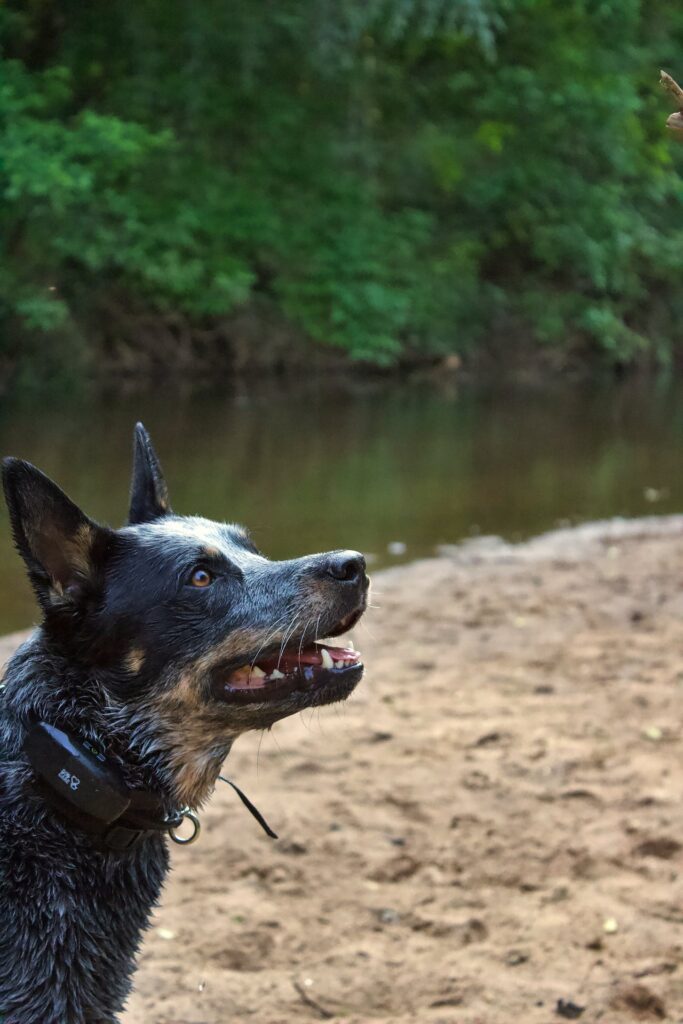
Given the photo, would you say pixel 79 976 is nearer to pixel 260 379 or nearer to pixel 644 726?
pixel 644 726

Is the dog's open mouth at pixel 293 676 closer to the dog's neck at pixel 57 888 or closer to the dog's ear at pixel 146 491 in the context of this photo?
the dog's neck at pixel 57 888

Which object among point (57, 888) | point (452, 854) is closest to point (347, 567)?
point (57, 888)

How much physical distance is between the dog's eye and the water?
4683 millimetres

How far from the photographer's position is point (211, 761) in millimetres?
Result: 2732

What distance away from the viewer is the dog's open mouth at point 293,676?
266cm

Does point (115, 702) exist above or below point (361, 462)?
above

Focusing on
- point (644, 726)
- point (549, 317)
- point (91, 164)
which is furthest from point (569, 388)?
point (644, 726)

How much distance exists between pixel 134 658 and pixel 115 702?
114 mm

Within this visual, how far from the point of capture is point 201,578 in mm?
2744

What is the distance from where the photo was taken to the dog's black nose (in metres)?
2.77

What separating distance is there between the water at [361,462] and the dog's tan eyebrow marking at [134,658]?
4746 mm

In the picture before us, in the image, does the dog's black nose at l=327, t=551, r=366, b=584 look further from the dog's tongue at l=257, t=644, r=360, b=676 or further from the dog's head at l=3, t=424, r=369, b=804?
the dog's tongue at l=257, t=644, r=360, b=676

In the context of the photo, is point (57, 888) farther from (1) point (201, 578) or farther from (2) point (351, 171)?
(2) point (351, 171)

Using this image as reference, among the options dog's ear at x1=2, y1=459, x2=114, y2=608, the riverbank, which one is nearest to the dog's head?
dog's ear at x1=2, y1=459, x2=114, y2=608
